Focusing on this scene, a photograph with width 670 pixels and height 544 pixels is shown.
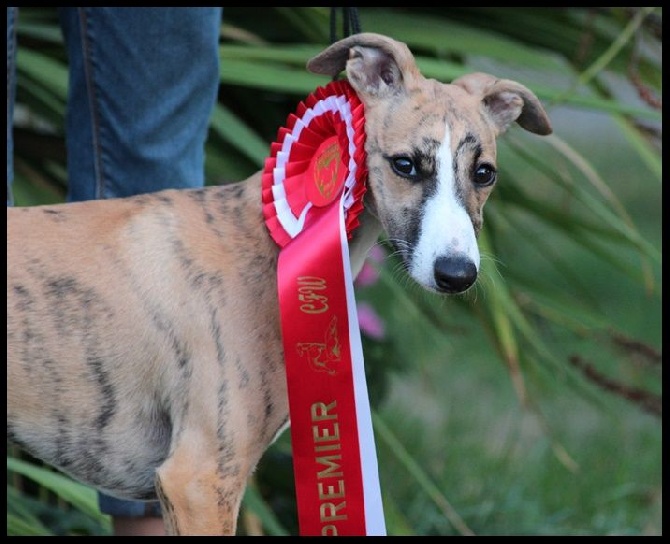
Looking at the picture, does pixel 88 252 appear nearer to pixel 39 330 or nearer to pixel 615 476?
pixel 39 330

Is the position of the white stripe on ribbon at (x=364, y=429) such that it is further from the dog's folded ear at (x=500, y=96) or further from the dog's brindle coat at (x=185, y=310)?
the dog's folded ear at (x=500, y=96)

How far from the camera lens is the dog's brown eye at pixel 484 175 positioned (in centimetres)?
186

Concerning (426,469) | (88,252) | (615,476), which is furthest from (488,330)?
(88,252)

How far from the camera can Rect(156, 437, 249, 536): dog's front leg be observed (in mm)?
1819

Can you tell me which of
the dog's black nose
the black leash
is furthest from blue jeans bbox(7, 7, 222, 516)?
the dog's black nose

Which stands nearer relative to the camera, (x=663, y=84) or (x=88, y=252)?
(x=88, y=252)

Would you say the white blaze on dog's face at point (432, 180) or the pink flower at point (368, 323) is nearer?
the white blaze on dog's face at point (432, 180)

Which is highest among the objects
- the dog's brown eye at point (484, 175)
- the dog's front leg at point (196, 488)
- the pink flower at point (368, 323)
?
the pink flower at point (368, 323)

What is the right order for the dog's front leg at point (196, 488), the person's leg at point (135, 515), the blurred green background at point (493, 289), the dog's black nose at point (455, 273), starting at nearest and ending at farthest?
the dog's black nose at point (455, 273) < the dog's front leg at point (196, 488) < the person's leg at point (135, 515) < the blurred green background at point (493, 289)

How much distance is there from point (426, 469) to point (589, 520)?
54 cm

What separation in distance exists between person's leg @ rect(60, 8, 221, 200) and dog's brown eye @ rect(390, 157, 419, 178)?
62 centimetres

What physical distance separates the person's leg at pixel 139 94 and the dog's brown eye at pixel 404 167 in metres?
0.62

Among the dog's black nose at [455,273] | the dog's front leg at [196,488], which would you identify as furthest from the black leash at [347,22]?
the dog's front leg at [196,488]

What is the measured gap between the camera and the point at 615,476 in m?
3.69
